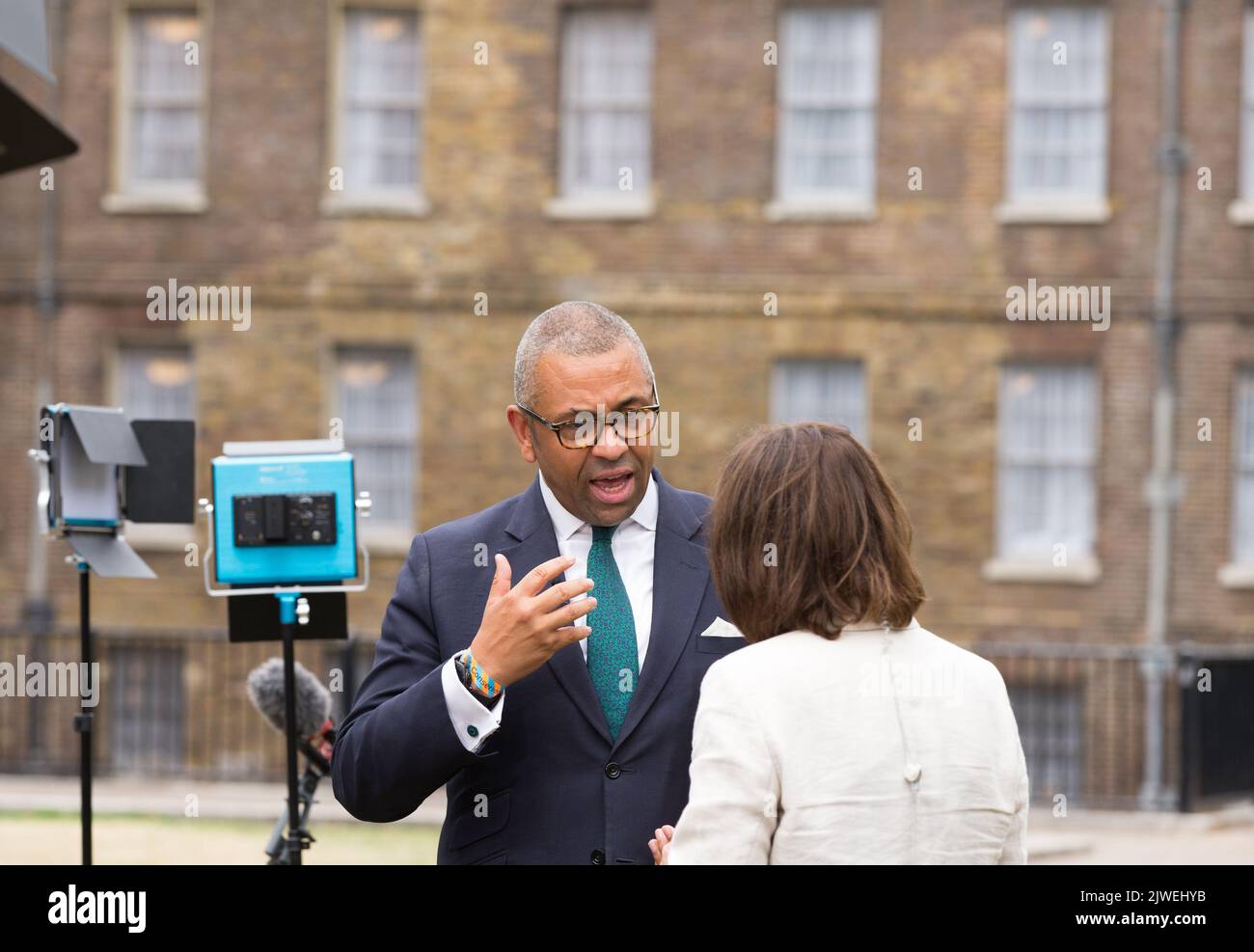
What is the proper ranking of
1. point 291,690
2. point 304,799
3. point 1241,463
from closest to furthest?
1. point 291,690
2. point 304,799
3. point 1241,463

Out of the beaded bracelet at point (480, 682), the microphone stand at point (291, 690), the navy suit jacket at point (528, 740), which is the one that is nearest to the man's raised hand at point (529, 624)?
the beaded bracelet at point (480, 682)

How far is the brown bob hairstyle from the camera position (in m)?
3.10

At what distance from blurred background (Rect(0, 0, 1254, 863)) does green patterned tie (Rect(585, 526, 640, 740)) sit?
14.0 m

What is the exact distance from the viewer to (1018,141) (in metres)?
18.5

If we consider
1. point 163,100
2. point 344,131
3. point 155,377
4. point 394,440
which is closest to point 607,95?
point 344,131

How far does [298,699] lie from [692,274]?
13.4 metres

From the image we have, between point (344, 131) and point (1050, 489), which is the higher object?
point (344, 131)

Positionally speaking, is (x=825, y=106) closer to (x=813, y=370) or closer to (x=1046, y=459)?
(x=813, y=370)

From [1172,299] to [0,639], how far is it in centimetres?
1328

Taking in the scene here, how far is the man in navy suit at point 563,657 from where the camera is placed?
11.5 feet

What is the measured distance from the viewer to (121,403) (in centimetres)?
1944

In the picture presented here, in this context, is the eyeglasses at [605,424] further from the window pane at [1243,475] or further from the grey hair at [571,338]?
the window pane at [1243,475]

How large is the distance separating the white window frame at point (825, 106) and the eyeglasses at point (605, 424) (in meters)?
15.2
